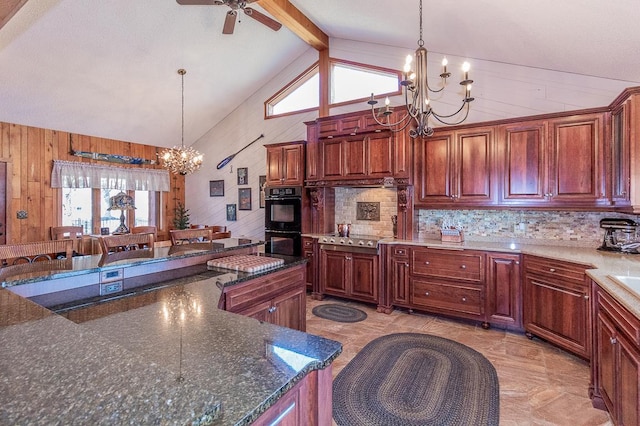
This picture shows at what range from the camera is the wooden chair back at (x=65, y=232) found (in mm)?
4807

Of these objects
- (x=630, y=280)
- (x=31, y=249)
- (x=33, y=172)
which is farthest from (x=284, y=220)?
(x=33, y=172)

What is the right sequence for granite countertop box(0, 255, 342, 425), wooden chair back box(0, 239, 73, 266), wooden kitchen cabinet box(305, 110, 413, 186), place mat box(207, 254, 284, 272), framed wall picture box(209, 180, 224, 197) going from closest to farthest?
granite countertop box(0, 255, 342, 425), wooden chair back box(0, 239, 73, 266), place mat box(207, 254, 284, 272), wooden kitchen cabinet box(305, 110, 413, 186), framed wall picture box(209, 180, 224, 197)

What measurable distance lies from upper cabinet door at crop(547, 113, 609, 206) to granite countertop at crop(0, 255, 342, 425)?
3314mm

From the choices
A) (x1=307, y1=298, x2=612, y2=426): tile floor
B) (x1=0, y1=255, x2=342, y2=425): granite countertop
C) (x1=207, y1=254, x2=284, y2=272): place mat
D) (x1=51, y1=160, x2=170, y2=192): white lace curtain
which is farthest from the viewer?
(x1=51, y1=160, x2=170, y2=192): white lace curtain

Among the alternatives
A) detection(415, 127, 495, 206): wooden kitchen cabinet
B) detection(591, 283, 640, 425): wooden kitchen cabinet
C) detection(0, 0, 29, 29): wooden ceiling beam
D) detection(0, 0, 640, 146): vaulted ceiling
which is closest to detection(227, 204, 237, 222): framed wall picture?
detection(0, 0, 640, 146): vaulted ceiling

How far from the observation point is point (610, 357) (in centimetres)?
190

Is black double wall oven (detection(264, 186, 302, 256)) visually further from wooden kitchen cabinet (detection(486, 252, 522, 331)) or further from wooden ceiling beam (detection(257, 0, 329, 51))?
wooden kitchen cabinet (detection(486, 252, 522, 331))

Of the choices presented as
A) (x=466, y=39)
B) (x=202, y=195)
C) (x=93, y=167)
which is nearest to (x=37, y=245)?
(x=466, y=39)

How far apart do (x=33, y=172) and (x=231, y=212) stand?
10.6 ft

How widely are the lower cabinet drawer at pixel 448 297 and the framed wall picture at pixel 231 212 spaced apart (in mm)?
4073

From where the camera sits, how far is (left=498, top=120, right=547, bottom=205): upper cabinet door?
340cm

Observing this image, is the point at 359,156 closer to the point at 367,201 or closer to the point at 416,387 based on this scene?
the point at 367,201

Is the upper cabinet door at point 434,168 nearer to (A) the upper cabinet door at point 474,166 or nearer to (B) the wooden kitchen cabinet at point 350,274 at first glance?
(A) the upper cabinet door at point 474,166

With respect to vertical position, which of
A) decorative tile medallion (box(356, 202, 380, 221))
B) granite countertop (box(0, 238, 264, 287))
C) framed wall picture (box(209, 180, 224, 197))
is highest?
framed wall picture (box(209, 180, 224, 197))
